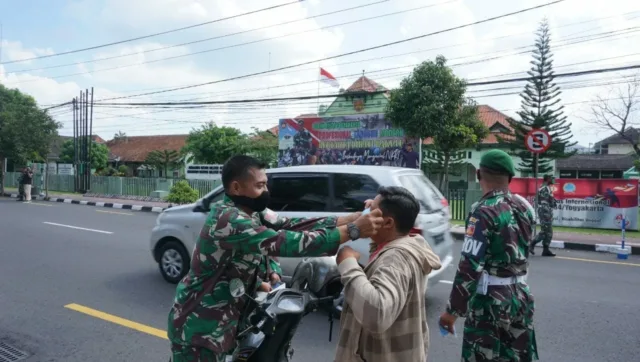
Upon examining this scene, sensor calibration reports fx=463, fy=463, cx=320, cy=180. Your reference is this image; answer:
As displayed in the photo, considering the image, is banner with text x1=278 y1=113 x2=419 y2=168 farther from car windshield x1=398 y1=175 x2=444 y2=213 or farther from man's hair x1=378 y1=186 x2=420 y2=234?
man's hair x1=378 y1=186 x2=420 y2=234

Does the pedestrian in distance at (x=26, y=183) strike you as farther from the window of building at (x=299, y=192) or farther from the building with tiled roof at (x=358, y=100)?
the window of building at (x=299, y=192)

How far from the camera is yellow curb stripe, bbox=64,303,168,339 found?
446cm

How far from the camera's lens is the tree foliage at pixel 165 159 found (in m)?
41.1

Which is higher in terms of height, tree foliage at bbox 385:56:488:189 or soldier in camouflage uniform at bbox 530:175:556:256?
tree foliage at bbox 385:56:488:189

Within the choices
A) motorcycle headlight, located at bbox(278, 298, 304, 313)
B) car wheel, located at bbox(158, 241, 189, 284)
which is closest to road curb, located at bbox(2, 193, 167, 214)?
car wheel, located at bbox(158, 241, 189, 284)

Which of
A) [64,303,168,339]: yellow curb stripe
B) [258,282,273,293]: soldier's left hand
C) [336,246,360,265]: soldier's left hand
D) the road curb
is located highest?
[336,246,360,265]: soldier's left hand

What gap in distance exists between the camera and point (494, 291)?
2.41 meters

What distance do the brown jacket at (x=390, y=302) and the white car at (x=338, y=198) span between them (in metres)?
2.93

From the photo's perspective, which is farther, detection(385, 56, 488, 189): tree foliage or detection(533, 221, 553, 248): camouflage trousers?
detection(385, 56, 488, 189): tree foliage

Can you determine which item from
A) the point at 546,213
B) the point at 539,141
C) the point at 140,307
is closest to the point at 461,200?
the point at 539,141

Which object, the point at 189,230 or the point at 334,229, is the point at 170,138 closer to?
the point at 189,230

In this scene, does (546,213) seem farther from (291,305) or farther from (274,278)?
(291,305)

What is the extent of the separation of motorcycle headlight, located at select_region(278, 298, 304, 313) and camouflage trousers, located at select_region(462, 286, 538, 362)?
103cm

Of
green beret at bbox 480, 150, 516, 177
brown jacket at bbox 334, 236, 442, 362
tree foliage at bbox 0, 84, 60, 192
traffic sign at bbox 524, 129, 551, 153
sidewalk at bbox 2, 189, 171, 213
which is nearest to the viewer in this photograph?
brown jacket at bbox 334, 236, 442, 362
